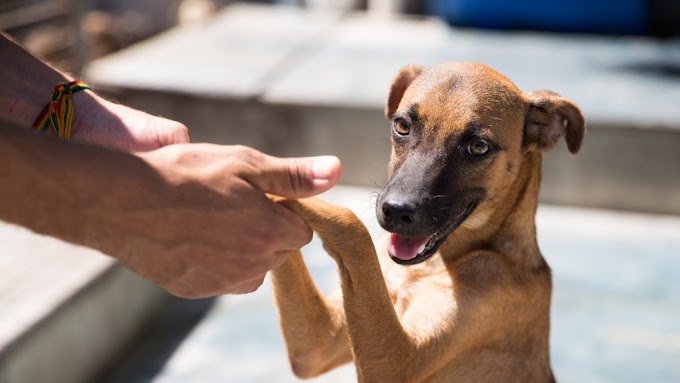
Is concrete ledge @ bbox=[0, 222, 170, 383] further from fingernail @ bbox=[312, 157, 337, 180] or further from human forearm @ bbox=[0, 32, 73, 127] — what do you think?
fingernail @ bbox=[312, 157, 337, 180]

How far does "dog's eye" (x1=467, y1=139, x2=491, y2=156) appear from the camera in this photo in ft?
9.93

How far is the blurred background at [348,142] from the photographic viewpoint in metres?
4.66

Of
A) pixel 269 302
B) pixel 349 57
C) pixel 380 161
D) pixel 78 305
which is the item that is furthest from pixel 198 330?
pixel 349 57

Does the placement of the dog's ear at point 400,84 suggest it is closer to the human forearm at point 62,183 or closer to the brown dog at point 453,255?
the brown dog at point 453,255

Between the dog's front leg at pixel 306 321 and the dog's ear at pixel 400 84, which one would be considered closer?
the dog's front leg at pixel 306 321

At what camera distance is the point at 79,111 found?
313 cm

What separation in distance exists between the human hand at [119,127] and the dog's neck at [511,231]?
3.66 ft

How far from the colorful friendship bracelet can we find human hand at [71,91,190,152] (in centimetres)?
5

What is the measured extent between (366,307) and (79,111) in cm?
135

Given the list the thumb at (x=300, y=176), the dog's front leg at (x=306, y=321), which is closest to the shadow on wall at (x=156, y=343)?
the dog's front leg at (x=306, y=321)

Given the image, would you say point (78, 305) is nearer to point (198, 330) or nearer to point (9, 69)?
point (198, 330)

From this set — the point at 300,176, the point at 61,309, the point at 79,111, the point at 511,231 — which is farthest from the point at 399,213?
the point at 61,309

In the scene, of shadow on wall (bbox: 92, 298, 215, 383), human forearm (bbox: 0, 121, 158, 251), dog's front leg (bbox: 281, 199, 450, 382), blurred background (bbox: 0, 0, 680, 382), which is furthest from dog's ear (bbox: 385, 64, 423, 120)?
shadow on wall (bbox: 92, 298, 215, 383)

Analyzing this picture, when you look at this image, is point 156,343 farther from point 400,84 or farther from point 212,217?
point 212,217
